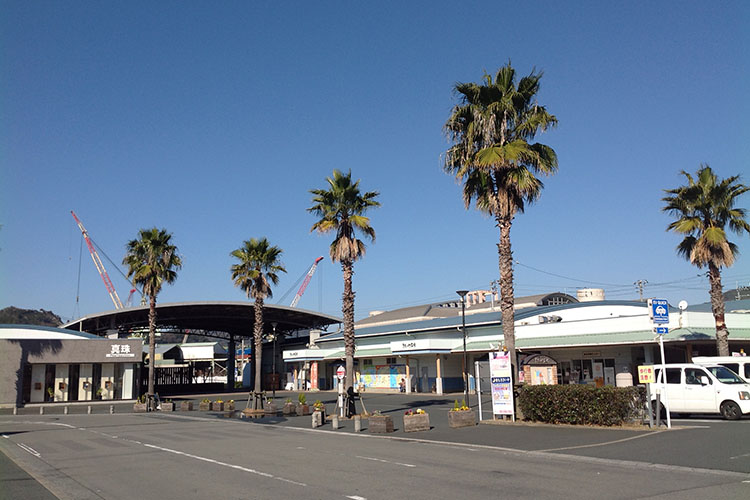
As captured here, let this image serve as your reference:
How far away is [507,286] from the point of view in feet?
74.7

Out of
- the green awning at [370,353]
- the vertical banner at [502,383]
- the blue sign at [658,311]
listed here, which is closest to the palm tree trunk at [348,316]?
the vertical banner at [502,383]

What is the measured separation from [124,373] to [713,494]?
50.2 m

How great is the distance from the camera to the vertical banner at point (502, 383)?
21984 millimetres

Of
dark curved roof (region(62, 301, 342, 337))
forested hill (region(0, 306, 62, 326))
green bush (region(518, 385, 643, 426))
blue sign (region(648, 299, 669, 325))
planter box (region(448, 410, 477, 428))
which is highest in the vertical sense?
forested hill (region(0, 306, 62, 326))

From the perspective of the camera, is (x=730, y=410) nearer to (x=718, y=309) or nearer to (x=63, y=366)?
(x=718, y=309)

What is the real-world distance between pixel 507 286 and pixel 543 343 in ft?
59.2

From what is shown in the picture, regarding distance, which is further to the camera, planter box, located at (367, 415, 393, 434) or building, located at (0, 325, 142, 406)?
building, located at (0, 325, 142, 406)

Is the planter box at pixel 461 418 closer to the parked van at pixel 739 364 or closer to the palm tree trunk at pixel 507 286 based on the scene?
the palm tree trunk at pixel 507 286

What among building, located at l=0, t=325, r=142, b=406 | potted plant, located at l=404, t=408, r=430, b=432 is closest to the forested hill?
building, located at l=0, t=325, r=142, b=406

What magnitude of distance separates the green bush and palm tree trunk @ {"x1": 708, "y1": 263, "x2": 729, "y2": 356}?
1133 cm

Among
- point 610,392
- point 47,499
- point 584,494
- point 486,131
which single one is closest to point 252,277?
point 486,131

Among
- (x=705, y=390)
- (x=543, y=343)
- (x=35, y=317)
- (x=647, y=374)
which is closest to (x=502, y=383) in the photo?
(x=647, y=374)

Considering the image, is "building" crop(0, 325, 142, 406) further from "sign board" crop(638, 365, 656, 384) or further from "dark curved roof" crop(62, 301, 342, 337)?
"sign board" crop(638, 365, 656, 384)

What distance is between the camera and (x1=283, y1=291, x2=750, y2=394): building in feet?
114
